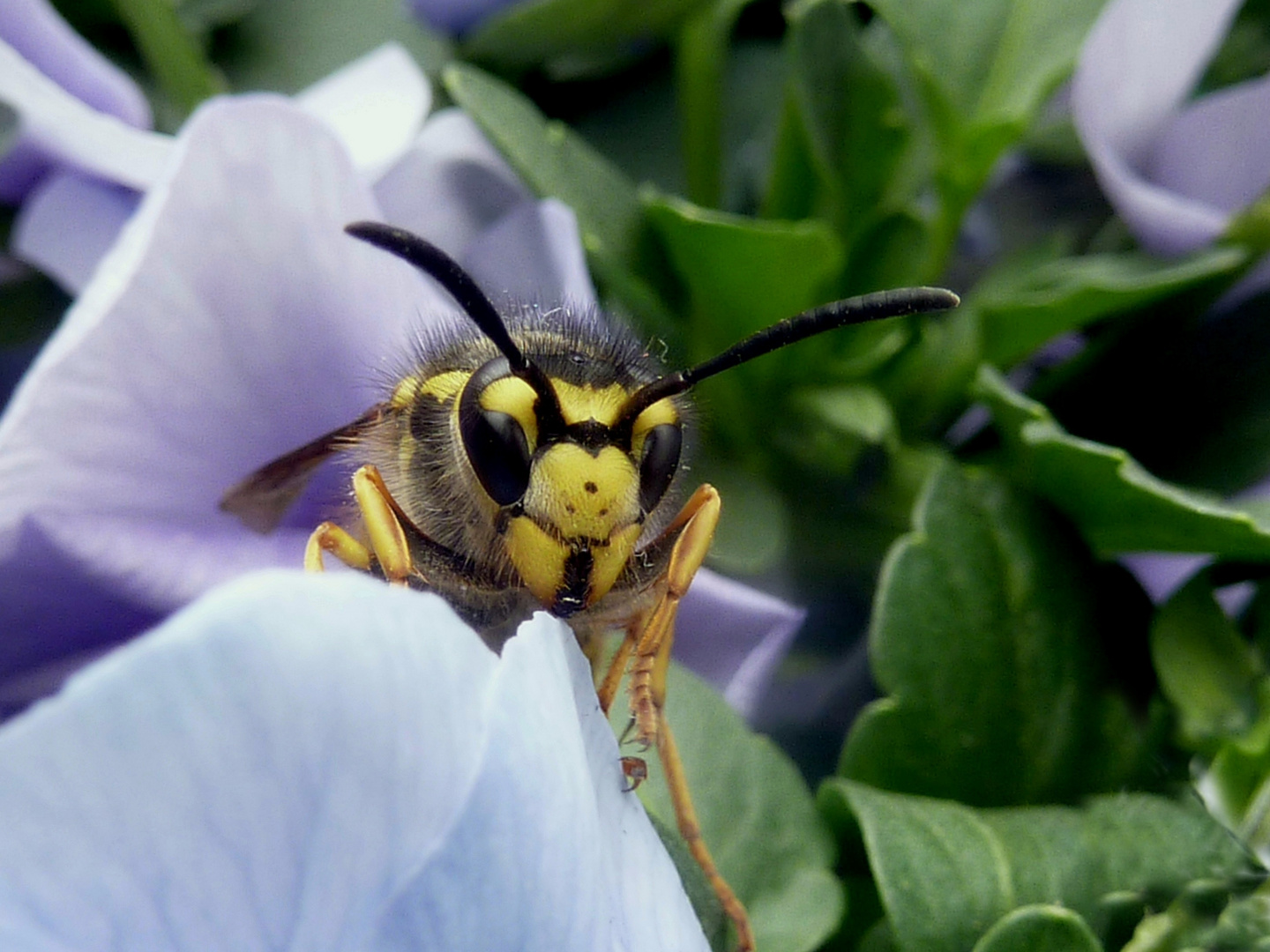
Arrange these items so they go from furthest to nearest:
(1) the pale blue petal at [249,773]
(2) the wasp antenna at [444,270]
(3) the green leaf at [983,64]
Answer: (3) the green leaf at [983,64] < (2) the wasp antenna at [444,270] < (1) the pale blue petal at [249,773]

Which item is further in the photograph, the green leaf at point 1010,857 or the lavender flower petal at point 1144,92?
the lavender flower petal at point 1144,92

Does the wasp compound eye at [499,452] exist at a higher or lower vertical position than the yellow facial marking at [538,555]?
higher

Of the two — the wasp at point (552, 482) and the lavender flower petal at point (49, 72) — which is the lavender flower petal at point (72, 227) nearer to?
the lavender flower petal at point (49, 72)

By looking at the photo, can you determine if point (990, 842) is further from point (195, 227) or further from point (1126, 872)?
point (195, 227)

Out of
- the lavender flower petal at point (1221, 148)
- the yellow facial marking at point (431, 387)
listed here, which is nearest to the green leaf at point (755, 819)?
the yellow facial marking at point (431, 387)

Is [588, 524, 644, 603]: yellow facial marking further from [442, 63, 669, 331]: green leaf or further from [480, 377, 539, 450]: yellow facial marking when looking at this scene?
[442, 63, 669, 331]: green leaf

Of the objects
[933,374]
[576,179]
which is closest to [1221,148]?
[933,374]

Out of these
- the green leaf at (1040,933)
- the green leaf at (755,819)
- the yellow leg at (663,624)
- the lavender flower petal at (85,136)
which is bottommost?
the green leaf at (755,819)
